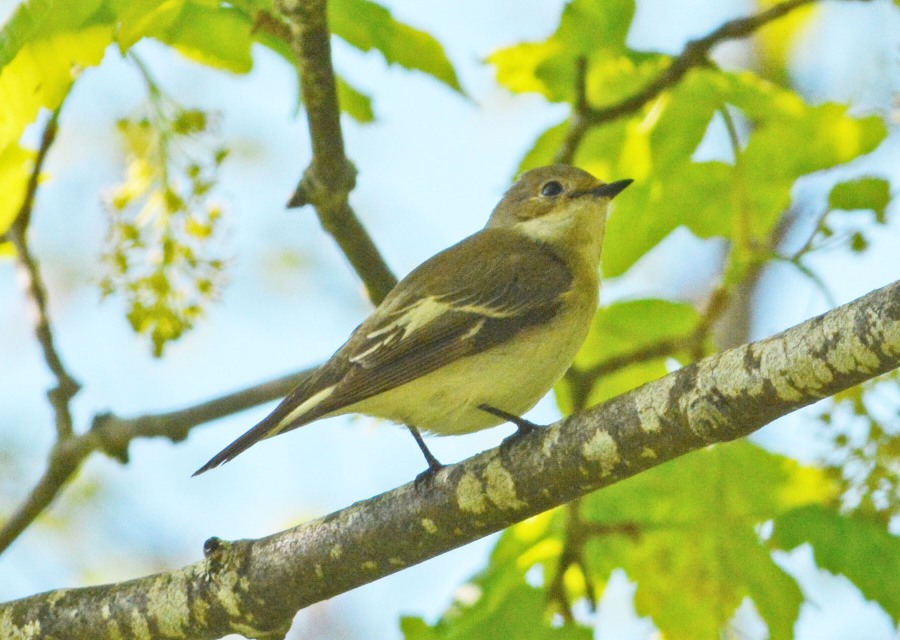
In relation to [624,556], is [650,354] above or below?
above

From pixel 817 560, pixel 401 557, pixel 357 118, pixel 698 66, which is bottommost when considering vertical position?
pixel 817 560

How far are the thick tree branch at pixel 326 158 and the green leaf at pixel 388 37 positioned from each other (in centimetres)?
24

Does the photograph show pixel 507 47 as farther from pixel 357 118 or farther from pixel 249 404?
pixel 249 404

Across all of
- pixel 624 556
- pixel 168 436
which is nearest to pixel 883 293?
pixel 624 556

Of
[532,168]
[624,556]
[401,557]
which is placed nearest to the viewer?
[401,557]

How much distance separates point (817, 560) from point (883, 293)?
→ 141 centimetres

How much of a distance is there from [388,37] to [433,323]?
1210 millimetres

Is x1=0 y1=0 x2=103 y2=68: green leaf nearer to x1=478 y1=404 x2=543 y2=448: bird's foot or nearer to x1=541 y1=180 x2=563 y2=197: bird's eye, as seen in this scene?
x1=478 y1=404 x2=543 y2=448: bird's foot

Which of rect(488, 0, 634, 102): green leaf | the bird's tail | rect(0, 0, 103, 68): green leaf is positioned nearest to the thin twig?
the bird's tail

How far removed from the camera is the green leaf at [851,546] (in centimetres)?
364

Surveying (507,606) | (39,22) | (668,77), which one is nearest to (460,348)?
(507,606)

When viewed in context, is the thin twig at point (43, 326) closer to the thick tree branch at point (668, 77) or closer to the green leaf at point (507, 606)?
the green leaf at point (507, 606)

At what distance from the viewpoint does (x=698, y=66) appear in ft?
15.2

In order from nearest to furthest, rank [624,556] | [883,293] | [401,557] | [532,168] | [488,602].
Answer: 1. [883,293]
2. [401,557]
3. [488,602]
4. [624,556]
5. [532,168]
